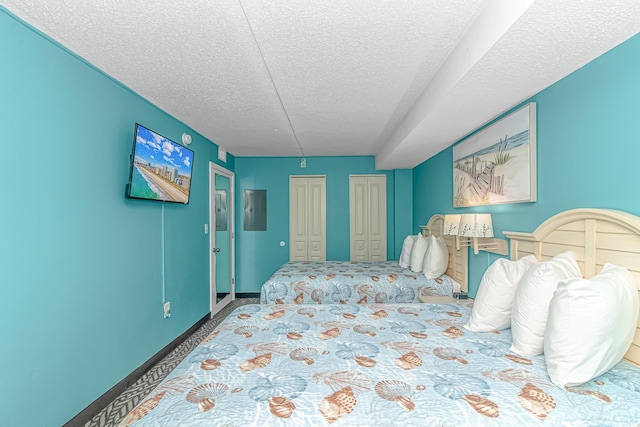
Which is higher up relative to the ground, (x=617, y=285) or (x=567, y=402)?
(x=617, y=285)

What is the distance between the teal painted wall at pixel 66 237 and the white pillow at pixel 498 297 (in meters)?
2.48

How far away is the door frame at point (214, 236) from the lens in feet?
13.8

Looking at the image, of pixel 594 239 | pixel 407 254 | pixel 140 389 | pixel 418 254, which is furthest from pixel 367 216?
pixel 140 389

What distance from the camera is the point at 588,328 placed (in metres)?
1.22

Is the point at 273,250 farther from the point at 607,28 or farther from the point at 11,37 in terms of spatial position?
the point at 607,28

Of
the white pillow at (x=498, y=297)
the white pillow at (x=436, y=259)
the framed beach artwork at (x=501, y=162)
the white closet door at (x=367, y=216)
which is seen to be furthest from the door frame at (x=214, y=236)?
the white pillow at (x=498, y=297)

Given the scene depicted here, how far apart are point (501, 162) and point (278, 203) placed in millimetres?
3580

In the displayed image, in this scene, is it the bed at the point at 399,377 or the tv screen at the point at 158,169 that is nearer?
the bed at the point at 399,377

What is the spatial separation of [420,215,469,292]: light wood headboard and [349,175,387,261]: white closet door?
1.23 m

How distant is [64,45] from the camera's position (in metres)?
1.82

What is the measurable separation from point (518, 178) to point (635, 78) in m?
0.86

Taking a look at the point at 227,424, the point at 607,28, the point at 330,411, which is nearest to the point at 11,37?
the point at 227,424

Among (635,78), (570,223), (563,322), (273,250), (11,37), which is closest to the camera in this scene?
(563,322)

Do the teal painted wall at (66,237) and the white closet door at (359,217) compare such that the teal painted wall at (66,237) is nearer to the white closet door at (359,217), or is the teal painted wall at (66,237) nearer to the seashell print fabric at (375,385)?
the seashell print fabric at (375,385)
